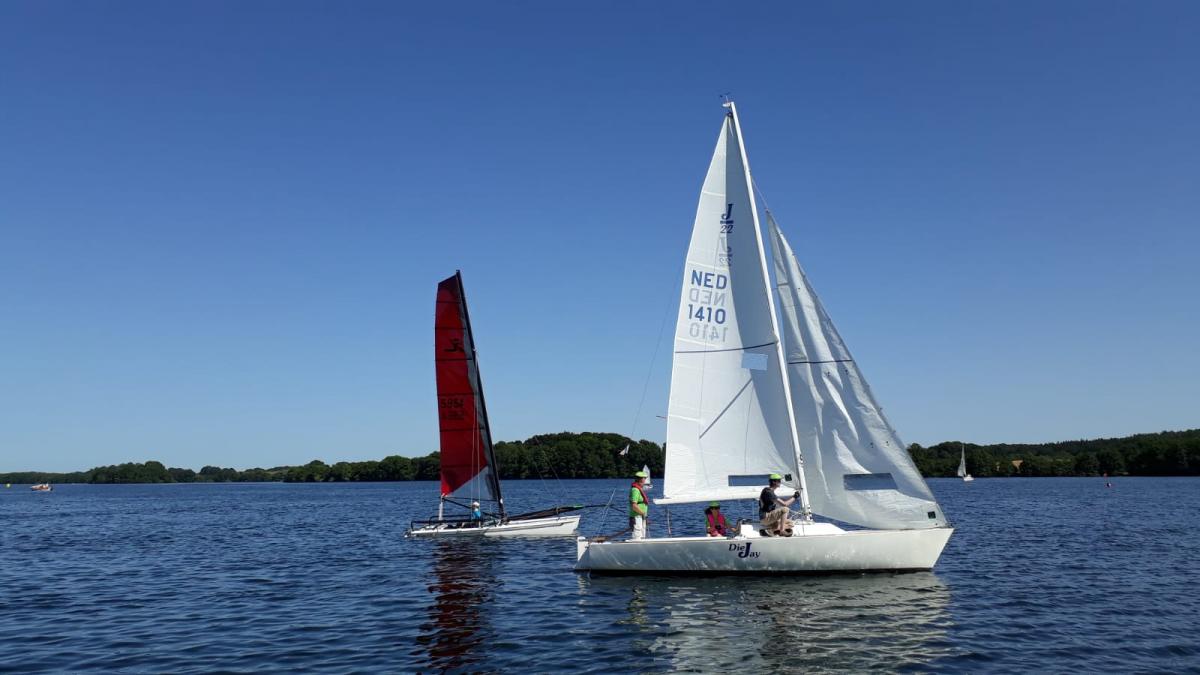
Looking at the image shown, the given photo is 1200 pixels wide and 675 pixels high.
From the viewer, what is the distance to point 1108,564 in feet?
84.2

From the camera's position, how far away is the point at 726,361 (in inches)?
862

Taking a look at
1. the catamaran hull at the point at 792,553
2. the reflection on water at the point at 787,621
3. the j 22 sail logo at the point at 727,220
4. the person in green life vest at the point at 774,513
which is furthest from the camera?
the j 22 sail logo at the point at 727,220

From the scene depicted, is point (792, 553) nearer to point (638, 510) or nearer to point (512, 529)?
point (638, 510)

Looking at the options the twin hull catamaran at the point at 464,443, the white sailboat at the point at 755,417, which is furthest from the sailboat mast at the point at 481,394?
the white sailboat at the point at 755,417

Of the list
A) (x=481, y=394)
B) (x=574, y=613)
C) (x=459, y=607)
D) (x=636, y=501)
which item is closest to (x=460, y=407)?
(x=481, y=394)

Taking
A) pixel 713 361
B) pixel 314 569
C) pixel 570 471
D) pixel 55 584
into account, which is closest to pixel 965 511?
pixel 713 361

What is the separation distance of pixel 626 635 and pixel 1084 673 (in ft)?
25.6

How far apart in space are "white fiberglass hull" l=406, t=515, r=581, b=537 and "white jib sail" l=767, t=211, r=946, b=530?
17.2 meters

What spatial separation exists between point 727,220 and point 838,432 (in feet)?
20.8

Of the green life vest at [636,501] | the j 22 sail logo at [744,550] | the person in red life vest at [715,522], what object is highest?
the green life vest at [636,501]

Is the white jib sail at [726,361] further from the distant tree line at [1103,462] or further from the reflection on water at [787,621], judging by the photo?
the distant tree line at [1103,462]

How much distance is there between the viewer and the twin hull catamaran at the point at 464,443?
36094mm

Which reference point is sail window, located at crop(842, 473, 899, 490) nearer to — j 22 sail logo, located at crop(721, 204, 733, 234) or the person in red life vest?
the person in red life vest

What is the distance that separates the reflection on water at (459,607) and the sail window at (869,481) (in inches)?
382
